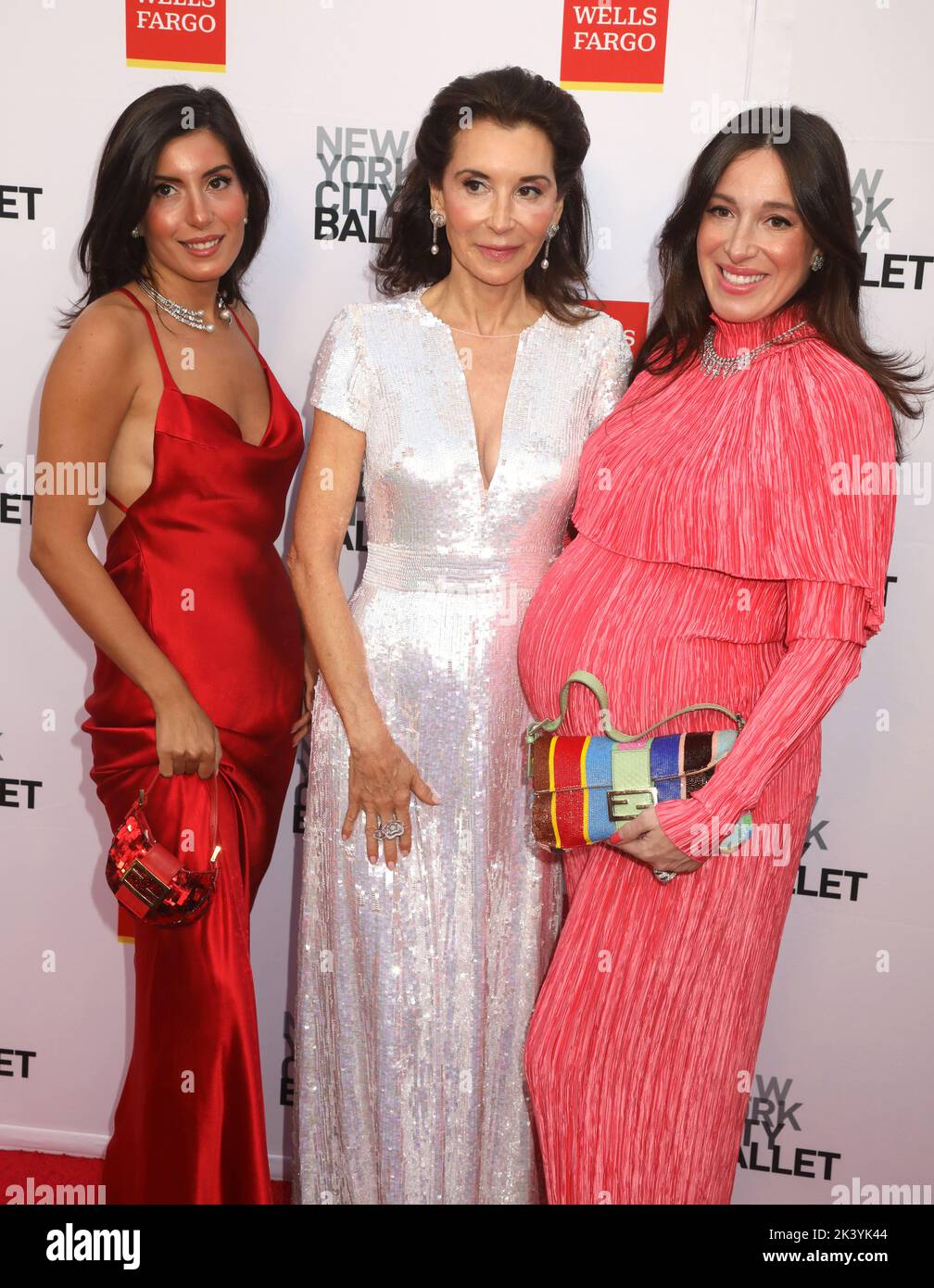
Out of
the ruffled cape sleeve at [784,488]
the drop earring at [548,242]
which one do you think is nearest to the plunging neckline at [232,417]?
the drop earring at [548,242]

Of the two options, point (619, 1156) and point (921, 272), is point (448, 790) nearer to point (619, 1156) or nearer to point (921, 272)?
point (619, 1156)

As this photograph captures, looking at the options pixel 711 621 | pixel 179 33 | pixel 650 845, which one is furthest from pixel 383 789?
pixel 179 33

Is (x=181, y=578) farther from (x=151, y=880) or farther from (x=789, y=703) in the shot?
(x=789, y=703)

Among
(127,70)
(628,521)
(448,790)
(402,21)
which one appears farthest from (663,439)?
(127,70)

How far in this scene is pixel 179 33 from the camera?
2.58 m

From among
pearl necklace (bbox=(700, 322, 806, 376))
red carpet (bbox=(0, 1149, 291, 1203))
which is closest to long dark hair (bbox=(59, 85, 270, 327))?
pearl necklace (bbox=(700, 322, 806, 376))

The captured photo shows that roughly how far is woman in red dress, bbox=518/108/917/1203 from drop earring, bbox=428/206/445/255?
0.42m

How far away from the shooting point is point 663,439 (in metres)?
2.08

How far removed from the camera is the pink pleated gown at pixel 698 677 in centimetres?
188

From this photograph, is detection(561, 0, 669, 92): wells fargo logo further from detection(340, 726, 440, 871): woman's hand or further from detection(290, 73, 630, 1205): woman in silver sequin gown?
detection(340, 726, 440, 871): woman's hand

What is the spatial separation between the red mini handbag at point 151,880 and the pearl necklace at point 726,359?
1.25m

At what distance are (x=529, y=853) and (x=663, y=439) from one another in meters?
0.81

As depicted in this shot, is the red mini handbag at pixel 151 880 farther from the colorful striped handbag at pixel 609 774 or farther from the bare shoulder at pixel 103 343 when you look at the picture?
the bare shoulder at pixel 103 343

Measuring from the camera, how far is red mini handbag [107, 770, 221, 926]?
2.11 meters
